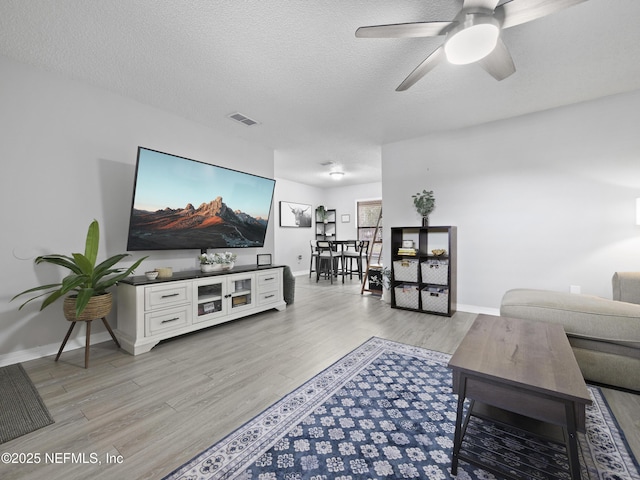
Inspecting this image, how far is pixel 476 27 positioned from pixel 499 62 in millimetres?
524

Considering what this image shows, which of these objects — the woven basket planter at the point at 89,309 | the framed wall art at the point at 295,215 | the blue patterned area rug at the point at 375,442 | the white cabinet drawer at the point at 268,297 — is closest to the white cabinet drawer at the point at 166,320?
the woven basket planter at the point at 89,309

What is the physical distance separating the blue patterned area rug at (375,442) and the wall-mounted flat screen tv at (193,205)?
87.9 inches

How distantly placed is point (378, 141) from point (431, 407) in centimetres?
369

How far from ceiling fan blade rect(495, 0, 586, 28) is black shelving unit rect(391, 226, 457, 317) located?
240 cm

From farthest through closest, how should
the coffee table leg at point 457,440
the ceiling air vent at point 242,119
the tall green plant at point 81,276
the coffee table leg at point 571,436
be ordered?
the ceiling air vent at point 242,119 → the tall green plant at point 81,276 → the coffee table leg at point 457,440 → the coffee table leg at point 571,436

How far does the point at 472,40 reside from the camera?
5.42ft

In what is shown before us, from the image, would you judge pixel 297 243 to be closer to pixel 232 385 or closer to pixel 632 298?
pixel 232 385

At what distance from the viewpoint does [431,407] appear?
1685mm

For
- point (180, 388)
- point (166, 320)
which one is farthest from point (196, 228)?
point (180, 388)

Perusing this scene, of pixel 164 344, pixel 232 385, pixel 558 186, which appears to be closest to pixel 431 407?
pixel 232 385

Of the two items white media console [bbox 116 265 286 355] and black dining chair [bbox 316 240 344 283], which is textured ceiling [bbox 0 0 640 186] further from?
black dining chair [bbox 316 240 344 283]

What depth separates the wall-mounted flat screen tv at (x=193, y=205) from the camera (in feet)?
9.12

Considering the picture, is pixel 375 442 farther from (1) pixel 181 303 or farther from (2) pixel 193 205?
(2) pixel 193 205

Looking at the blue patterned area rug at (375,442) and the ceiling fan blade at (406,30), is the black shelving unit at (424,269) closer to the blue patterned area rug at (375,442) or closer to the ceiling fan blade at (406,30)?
the blue patterned area rug at (375,442)
